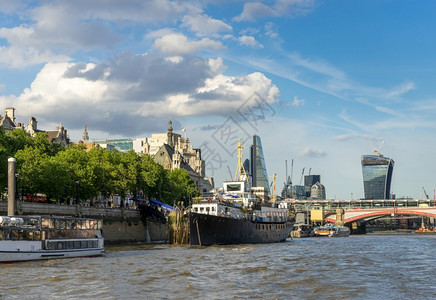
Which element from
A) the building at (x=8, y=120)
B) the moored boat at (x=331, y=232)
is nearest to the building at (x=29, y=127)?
the building at (x=8, y=120)

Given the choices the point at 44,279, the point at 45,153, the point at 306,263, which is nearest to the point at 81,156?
the point at 45,153

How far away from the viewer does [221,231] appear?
8869 cm

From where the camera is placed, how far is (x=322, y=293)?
39125mm

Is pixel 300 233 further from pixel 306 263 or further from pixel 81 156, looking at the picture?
pixel 306 263

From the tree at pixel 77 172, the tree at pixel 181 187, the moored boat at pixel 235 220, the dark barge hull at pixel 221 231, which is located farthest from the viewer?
the tree at pixel 181 187

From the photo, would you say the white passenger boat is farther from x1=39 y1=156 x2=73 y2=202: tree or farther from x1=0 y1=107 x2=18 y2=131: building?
x1=0 y1=107 x2=18 y2=131: building

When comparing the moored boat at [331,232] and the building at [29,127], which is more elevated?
the building at [29,127]

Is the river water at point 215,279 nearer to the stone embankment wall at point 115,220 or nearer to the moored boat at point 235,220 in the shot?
the stone embankment wall at point 115,220

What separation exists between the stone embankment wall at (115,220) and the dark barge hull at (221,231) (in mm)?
14223

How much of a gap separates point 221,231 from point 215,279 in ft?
142

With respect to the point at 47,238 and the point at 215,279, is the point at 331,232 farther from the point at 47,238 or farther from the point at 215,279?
the point at 215,279

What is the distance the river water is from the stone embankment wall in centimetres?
1994

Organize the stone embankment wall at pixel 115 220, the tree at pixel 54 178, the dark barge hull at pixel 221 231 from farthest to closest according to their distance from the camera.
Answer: the dark barge hull at pixel 221 231, the tree at pixel 54 178, the stone embankment wall at pixel 115 220

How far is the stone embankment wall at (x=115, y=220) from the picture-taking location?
80.2 m
